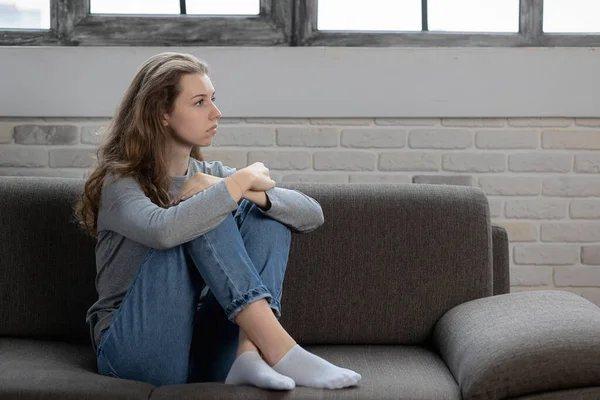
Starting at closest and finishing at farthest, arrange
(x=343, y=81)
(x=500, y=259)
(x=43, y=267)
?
(x=43, y=267) < (x=500, y=259) < (x=343, y=81)

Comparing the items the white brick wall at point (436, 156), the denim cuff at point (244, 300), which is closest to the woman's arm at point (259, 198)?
the denim cuff at point (244, 300)

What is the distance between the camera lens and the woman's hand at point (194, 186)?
2199 mm

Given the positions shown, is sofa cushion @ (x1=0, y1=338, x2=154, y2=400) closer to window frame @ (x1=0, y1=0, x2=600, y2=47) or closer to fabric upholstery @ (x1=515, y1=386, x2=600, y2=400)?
fabric upholstery @ (x1=515, y1=386, x2=600, y2=400)

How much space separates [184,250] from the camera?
2105mm

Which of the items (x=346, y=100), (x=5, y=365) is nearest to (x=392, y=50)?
(x=346, y=100)

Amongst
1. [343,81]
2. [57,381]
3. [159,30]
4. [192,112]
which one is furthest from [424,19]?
[57,381]

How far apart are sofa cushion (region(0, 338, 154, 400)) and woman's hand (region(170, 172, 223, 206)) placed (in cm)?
44

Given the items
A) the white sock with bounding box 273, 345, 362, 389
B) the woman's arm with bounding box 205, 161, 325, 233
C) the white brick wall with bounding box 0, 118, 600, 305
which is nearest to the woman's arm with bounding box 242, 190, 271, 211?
the woman's arm with bounding box 205, 161, 325, 233

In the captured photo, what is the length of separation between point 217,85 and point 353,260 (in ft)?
3.17

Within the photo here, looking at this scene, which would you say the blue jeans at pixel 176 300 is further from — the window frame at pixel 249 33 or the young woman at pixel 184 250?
the window frame at pixel 249 33

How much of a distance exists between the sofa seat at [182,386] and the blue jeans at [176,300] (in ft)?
0.18

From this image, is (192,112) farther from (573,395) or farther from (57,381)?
(573,395)

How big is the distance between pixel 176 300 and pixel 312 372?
339 millimetres

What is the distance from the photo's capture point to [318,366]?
2.04 metres
